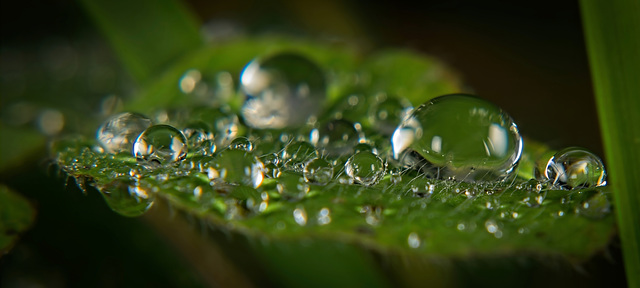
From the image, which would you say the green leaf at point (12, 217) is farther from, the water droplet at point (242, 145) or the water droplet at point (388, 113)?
the water droplet at point (388, 113)

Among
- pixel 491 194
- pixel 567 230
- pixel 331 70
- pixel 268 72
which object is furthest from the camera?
pixel 331 70

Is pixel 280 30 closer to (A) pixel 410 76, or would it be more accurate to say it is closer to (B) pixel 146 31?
(B) pixel 146 31

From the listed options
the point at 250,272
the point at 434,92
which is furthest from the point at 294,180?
→ the point at 250,272

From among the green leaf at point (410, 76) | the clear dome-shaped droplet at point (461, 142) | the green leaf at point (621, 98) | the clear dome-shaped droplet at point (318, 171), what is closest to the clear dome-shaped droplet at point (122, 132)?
the clear dome-shaped droplet at point (318, 171)

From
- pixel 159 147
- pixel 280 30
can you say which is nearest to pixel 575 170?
pixel 159 147

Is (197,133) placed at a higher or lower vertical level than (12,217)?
higher

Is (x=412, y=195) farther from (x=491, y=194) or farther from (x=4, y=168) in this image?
(x=4, y=168)
